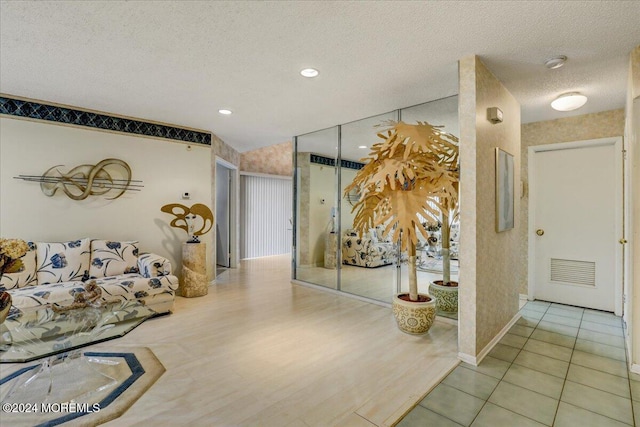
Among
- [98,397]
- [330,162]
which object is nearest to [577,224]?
[330,162]

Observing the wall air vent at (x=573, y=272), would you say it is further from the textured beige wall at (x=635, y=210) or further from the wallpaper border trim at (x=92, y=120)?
the wallpaper border trim at (x=92, y=120)

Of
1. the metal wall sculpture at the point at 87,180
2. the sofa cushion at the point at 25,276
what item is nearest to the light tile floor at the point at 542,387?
the sofa cushion at the point at 25,276

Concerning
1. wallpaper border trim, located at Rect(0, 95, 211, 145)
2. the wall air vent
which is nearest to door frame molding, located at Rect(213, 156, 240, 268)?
wallpaper border trim, located at Rect(0, 95, 211, 145)

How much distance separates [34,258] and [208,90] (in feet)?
8.90

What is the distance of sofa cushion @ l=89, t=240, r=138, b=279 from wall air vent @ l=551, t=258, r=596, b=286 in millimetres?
5618

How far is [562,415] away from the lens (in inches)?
72.7

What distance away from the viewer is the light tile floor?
1.82 metres

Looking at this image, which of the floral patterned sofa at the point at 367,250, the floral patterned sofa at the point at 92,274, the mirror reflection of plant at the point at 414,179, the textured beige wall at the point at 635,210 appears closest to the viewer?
the textured beige wall at the point at 635,210

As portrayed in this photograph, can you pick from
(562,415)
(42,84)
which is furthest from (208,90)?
(562,415)

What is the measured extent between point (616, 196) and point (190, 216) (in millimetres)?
5813

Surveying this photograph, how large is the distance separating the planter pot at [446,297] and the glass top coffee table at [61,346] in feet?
9.77

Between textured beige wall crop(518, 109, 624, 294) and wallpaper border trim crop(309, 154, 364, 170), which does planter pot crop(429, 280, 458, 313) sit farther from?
wallpaper border trim crop(309, 154, 364, 170)

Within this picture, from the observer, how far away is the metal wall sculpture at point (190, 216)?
4.45 meters

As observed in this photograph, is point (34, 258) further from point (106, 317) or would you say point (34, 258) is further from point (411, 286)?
point (411, 286)
